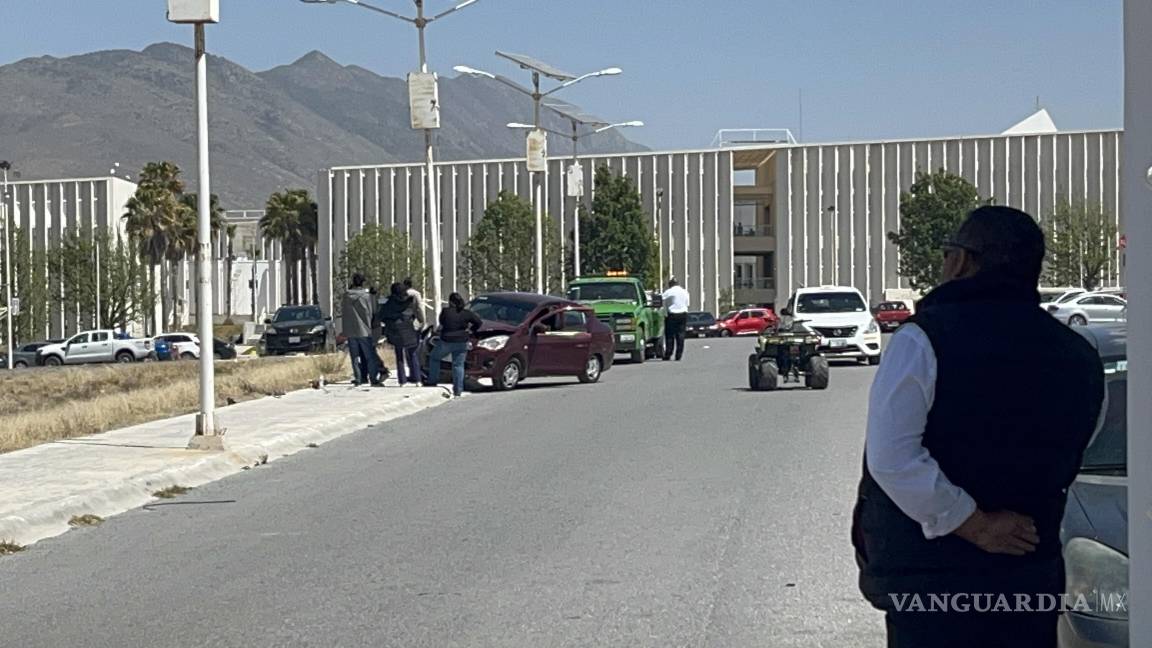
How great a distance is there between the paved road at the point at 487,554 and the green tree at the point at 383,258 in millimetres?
65658

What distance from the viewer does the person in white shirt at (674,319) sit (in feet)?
122

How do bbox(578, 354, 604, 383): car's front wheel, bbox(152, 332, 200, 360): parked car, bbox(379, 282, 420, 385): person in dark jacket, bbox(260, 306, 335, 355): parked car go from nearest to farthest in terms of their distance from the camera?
bbox(379, 282, 420, 385): person in dark jacket → bbox(578, 354, 604, 383): car's front wheel → bbox(260, 306, 335, 355): parked car → bbox(152, 332, 200, 360): parked car

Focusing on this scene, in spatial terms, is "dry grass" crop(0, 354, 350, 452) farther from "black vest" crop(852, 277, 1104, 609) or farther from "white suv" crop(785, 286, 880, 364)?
"black vest" crop(852, 277, 1104, 609)

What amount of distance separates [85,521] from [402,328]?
1500 centimetres

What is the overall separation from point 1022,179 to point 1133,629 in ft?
331

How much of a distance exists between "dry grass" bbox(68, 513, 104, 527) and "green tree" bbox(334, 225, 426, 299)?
68.6 meters

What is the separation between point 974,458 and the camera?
4.16 metres

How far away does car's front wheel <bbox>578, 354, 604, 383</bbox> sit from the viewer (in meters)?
29.6

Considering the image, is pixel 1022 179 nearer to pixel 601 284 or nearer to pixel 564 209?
pixel 564 209

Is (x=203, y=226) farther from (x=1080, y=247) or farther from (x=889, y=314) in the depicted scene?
(x=1080, y=247)

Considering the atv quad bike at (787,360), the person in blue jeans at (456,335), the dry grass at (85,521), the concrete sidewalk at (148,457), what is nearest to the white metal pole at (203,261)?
the concrete sidewalk at (148,457)

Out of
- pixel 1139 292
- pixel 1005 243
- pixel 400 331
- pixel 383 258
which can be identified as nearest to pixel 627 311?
pixel 400 331

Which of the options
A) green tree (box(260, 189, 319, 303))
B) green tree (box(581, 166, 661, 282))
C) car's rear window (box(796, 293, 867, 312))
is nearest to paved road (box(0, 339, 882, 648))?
car's rear window (box(796, 293, 867, 312))

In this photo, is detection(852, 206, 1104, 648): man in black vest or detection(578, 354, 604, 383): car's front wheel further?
detection(578, 354, 604, 383): car's front wheel
